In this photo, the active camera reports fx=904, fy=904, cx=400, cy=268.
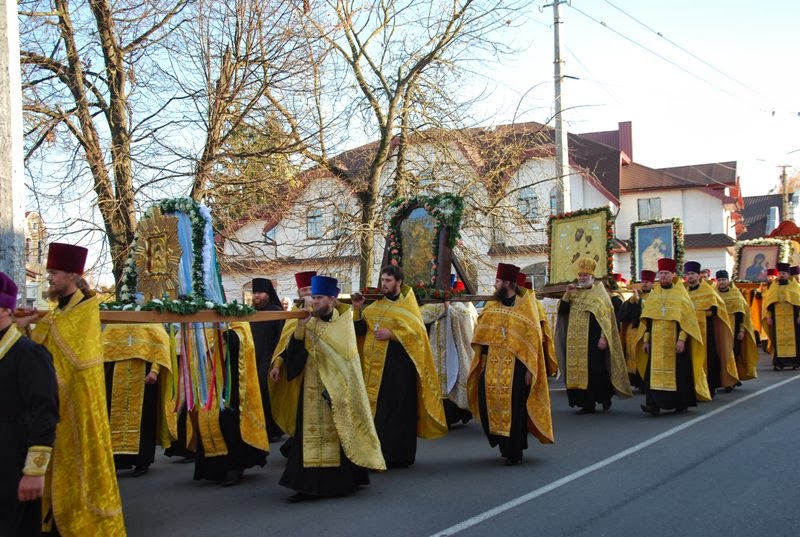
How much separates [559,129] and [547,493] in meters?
13.4

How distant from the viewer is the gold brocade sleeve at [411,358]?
29.3 feet

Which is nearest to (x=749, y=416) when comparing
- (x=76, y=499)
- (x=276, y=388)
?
(x=276, y=388)

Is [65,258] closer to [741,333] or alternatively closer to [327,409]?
[327,409]

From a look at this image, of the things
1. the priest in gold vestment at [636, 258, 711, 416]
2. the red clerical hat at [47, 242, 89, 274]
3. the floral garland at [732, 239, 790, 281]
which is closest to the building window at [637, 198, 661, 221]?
the floral garland at [732, 239, 790, 281]

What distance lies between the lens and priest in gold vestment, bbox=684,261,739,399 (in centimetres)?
1378

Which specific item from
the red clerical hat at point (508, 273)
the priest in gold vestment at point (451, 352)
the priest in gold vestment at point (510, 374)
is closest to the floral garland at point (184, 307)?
the priest in gold vestment at point (510, 374)

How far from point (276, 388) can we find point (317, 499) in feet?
3.91

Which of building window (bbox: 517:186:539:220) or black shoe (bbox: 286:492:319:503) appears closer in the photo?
black shoe (bbox: 286:492:319:503)

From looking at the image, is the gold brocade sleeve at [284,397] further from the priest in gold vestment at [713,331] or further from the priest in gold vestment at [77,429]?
the priest in gold vestment at [713,331]

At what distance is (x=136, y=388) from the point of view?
907 cm

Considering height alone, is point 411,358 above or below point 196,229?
below

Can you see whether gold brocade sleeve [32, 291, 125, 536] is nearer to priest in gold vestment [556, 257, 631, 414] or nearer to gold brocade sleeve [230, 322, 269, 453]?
gold brocade sleeve [230, 322, 269, 453]

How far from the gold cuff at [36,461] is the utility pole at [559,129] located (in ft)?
51.3

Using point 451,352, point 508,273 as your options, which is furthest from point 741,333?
point 508,273
